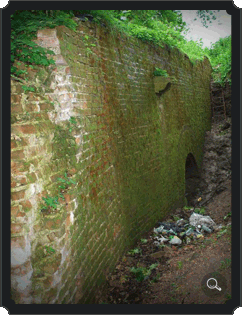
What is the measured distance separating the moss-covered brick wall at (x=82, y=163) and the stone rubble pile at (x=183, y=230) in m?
0.32

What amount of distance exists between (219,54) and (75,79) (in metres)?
14.8

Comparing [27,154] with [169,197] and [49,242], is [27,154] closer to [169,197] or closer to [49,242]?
[49,242]

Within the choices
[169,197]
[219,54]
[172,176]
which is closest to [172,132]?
[172,176]

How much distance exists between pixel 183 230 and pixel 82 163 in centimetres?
381

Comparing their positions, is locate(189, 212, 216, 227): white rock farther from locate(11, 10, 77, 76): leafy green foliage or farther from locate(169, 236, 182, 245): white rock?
locate(11, 10, 77, 76): leafy green foliage

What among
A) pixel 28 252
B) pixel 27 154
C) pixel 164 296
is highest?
pixel 27 154

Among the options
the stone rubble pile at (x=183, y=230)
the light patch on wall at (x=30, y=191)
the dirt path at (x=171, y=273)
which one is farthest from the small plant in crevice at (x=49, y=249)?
the stone rubble pile at (x=183, y=230)

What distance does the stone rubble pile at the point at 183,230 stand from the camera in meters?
5.36

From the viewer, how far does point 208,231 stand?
5836mm

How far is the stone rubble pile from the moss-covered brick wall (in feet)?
1.04

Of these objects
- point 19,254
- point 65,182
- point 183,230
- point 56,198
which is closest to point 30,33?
point 65,182

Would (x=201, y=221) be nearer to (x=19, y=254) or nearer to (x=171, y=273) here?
(x=171, y=273)

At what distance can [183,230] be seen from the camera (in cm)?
595

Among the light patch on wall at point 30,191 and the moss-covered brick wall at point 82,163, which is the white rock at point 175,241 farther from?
the light patch on wall at point 30,191
